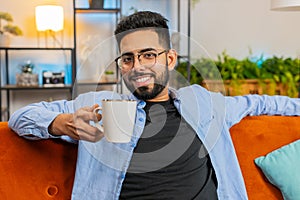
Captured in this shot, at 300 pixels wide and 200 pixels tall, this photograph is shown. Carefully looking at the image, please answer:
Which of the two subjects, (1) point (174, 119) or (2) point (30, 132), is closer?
(2) point (30, 132)

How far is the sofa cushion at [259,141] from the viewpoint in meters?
1.55

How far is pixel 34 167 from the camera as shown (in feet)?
4.50

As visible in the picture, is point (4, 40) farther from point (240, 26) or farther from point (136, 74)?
point (136, 74)

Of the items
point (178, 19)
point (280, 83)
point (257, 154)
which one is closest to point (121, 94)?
point (257, 154)

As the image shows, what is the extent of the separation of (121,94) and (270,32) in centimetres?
296

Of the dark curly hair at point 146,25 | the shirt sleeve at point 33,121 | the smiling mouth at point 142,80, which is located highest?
the dark curly hair at point 146,25

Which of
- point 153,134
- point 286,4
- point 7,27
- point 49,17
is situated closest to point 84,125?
point 153,134

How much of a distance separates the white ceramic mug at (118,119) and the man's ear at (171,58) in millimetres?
233

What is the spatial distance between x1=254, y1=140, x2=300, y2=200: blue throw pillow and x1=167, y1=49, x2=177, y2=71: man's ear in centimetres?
57

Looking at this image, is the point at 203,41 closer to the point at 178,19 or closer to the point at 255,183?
the point at 178,19

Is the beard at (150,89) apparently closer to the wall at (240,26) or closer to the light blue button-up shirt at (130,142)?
the light blue button-up shirt at (130,142)

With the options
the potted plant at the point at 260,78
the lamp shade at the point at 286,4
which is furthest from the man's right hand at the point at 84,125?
the potted plant at the point at 260,78

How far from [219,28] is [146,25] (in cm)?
285

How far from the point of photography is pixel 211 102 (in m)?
1.39
